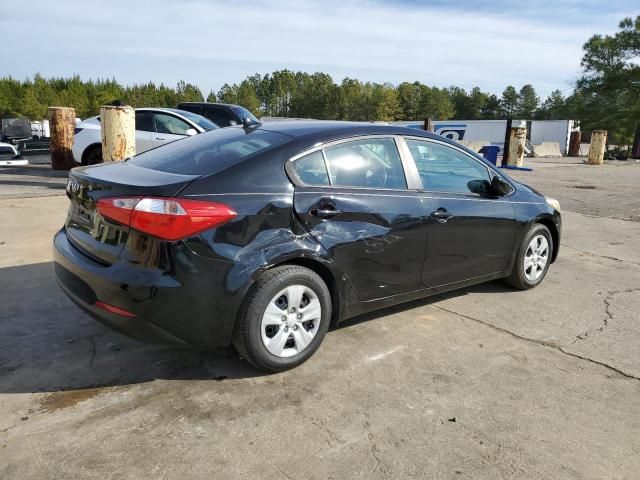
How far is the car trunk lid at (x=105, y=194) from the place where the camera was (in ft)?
9.39

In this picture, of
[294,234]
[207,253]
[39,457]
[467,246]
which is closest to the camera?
[39,457]

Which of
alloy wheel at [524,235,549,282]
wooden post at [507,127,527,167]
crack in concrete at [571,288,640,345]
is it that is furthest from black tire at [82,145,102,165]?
wooden post at [507,127,527,167]

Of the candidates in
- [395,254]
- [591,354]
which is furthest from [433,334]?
[591,354]

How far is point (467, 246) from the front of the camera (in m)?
4.18

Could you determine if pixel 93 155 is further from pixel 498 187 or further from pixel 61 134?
pixel 498 187

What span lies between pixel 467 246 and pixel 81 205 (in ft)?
9.33

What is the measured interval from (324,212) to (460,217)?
134 cm

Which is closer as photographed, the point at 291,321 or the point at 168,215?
the point at 168,215

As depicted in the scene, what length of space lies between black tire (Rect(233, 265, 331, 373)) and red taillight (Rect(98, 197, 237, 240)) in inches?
17.5

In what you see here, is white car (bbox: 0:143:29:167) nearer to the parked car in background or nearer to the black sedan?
the parked car in background

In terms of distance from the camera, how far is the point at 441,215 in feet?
12.8

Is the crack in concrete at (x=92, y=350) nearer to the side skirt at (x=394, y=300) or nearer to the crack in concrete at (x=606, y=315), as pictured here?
the side skirt at (x=394, y=300)

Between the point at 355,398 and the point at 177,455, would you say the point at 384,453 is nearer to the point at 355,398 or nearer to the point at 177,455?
the point at 355,398

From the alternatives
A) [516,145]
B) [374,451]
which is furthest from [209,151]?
[516,145]
